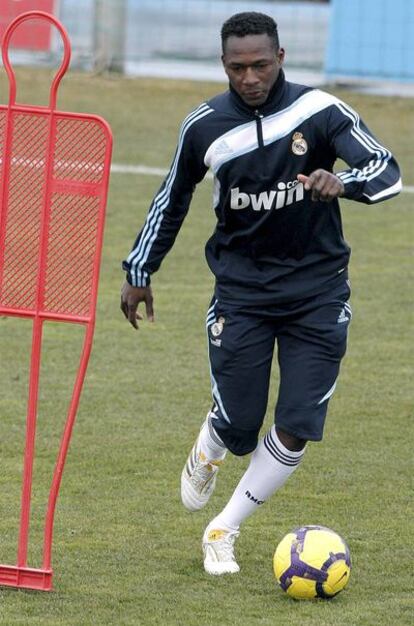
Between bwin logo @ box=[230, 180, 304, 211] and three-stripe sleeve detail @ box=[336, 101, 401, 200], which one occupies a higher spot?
three-stripe sleeve detail @ box=[336, 101, 401, 200]

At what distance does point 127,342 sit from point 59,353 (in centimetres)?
57

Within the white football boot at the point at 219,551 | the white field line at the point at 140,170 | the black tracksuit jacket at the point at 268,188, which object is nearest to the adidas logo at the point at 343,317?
the black tracksuit jacket at the point at 268,188

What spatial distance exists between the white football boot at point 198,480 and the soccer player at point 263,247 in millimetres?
253

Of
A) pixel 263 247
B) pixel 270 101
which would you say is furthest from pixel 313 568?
pixel 270 101

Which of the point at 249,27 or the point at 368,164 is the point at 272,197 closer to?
the point at 368,164

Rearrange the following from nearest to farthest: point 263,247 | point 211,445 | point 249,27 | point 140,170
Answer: point 249,27
point 263,247
point 211,445
point 140,170

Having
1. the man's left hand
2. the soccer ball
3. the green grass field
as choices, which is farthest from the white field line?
the man's left hand

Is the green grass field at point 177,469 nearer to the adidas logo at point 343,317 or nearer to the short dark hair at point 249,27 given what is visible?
the adidas logo at point 343,317

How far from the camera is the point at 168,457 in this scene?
7746 mm

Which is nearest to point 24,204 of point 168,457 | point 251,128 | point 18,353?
point 251,128

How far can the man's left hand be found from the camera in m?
5.36

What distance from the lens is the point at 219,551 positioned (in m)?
→ 6.05

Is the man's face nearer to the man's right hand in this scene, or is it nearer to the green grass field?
the man's right hand

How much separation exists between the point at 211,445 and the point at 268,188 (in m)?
1.15
